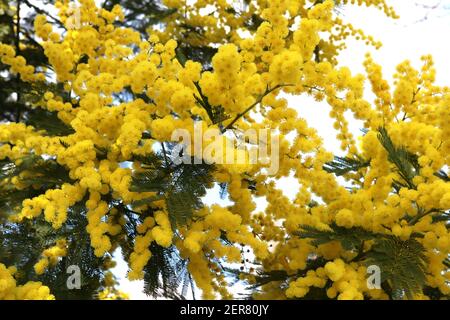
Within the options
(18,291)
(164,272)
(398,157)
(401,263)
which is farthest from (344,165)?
(18,291)

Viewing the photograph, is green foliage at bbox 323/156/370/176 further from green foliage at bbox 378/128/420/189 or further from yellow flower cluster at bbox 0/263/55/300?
yellow flower cluster at bbox 0/263/55/300

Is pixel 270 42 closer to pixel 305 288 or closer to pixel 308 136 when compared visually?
pixel 308 136

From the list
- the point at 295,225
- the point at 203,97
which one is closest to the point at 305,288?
the point at 295,225

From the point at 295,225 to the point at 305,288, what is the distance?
0.51m

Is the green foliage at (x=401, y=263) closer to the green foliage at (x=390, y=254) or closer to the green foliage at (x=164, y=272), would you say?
the green foliage at (x=390, y=254)

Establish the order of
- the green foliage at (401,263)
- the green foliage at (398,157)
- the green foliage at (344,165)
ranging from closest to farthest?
the green foliage at (401,263), the green foliage at (398,157), the green foliage at (344,165)

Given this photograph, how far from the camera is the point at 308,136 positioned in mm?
3729

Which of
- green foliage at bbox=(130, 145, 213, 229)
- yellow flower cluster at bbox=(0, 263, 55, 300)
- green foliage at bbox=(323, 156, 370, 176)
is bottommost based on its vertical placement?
yellow flower cluster at bbox=(0, 263, 55, 300)

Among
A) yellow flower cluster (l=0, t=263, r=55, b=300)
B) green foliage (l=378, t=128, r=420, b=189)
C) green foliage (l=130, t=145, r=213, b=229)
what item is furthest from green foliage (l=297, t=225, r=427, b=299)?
yellow flower cluster (l=0, t=263, r=55, b=300)

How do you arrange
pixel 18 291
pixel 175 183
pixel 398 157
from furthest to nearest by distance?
pixel 398 157 → pixel 175 183 → pixel 18 291

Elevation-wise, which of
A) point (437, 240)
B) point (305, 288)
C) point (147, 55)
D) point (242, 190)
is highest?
point (147, 55)

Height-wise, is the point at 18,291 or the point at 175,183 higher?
the point at 175,183

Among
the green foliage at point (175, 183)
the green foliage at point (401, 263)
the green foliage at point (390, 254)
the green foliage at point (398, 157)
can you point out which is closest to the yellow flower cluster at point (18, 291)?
the green foliage at point (175, 183)

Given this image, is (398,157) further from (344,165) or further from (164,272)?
(164,272)
